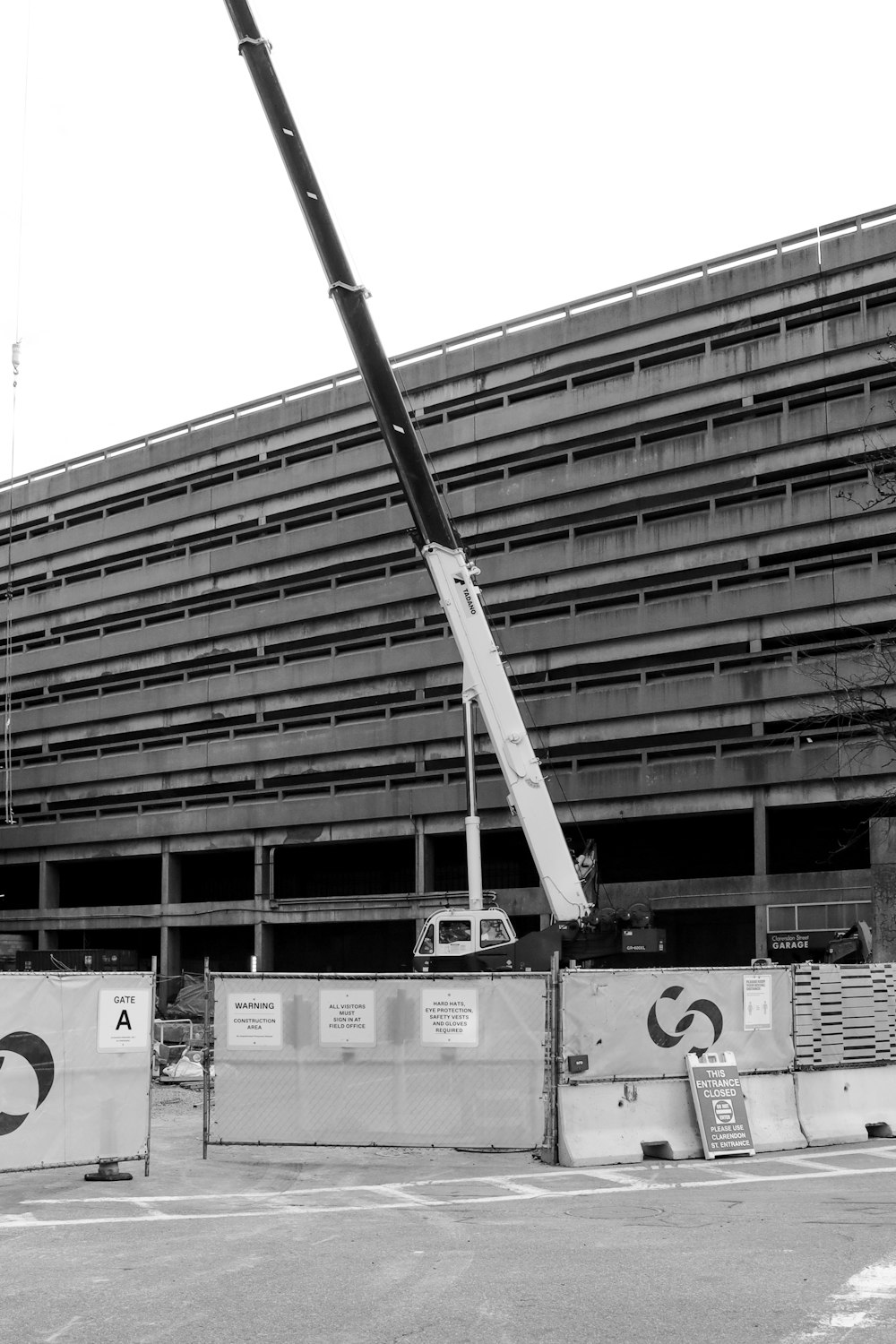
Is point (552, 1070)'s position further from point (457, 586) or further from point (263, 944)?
point (263, 944)

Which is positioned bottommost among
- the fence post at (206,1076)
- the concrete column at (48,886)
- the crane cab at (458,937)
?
the fence post at (206,1076)

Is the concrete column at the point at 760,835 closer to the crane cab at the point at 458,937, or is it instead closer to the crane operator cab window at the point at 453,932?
the crane cab at the point at 458,937

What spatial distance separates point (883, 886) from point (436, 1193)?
25742 mm

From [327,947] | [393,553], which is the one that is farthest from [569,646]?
[327,947]

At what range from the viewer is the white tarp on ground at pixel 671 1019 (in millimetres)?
14430

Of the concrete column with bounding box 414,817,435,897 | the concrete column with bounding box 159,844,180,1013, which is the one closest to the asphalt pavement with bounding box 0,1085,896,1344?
the concrete column with bounding box 414,817,435,897

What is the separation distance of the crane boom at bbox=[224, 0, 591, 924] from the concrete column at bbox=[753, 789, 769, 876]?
16.8 meters

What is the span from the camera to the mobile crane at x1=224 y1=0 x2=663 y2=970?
22047 millimetres

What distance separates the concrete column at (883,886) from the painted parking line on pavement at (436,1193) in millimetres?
20056

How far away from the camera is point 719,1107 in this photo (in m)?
14.9

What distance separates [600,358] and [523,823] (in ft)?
75.5

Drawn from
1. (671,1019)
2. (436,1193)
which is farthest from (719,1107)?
(436,1193)

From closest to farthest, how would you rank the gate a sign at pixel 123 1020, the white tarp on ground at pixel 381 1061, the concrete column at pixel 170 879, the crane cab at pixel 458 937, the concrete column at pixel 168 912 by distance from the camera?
the gate a sign at pixel 123 1020 → the white tarp on ground at pixel 381 1061 → the crane cab at pixel 458 937 → the concrete column at pixel 168 912 → the concrete column at pixel 170 879

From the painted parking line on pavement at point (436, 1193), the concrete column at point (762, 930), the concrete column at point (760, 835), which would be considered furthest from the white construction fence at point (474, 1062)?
the concrete column at point (760, 835)
